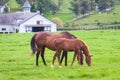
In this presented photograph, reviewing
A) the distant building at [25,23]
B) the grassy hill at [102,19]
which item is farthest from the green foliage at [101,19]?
the distant building at [25,23]

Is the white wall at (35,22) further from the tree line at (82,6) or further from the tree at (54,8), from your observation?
the tree at (54,8)

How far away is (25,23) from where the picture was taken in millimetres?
78938

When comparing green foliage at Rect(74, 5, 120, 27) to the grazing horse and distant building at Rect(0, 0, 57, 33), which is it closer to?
distant building at Rect(0, 0, 57, 33)

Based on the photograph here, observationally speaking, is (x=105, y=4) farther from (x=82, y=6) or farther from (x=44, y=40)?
(x=44, y=40)

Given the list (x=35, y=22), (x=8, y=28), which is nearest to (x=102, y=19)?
(x=35, y=22)

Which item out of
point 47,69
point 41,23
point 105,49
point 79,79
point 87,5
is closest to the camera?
point 79,79

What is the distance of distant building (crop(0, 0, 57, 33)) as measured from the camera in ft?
260

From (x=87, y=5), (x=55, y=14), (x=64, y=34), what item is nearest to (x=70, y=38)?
(x=64, y=34)

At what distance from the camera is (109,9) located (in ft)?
362

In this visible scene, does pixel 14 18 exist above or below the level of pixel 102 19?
above

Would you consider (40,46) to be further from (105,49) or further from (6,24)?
(6,24)

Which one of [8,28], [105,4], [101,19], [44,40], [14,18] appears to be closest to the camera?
[44,40]

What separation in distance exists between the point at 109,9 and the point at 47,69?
309 ft

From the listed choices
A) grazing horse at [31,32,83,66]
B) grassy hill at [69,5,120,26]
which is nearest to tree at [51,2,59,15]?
grassy hill at [69,5,120,26]
